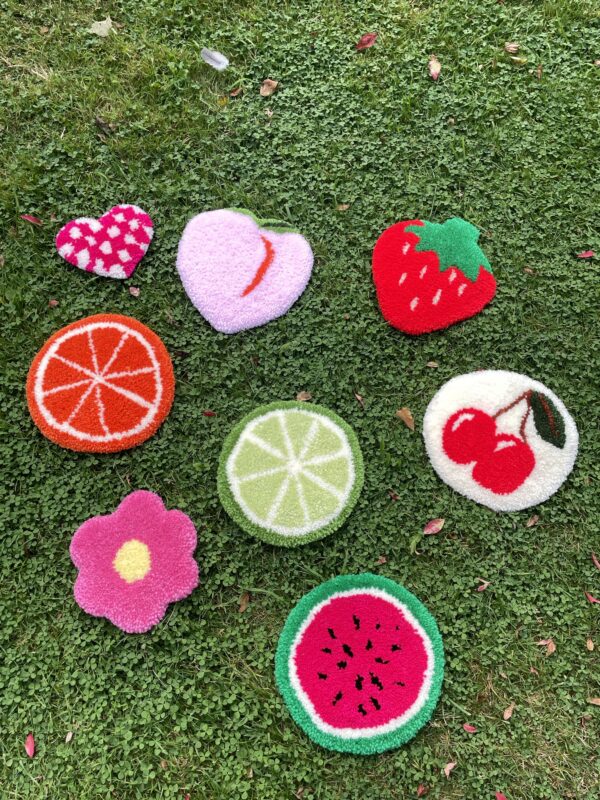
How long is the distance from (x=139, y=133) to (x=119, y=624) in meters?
1.92

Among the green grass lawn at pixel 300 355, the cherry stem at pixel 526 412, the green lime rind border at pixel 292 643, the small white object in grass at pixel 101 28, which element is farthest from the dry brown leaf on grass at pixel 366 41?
the green lime rind border at pixel 292 643

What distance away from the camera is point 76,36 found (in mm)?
2684

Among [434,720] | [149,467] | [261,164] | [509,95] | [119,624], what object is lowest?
[119,624]

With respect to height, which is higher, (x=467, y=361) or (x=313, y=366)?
(x=467, y=361)

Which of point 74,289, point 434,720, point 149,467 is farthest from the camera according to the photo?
point 74,289

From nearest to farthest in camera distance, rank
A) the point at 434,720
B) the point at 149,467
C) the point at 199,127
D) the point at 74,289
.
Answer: the point at 434,720, the point at 149,467, the point at 74,289, the point at 199,127

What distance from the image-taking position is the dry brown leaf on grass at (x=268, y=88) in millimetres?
2605

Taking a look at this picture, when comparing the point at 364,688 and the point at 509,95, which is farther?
the point at 509,95

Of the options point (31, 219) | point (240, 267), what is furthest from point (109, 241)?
point (240, 267)

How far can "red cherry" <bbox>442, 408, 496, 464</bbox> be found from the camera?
225 centimetres

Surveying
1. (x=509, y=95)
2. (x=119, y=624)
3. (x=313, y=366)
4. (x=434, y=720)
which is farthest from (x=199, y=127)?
(x=434, y=720)

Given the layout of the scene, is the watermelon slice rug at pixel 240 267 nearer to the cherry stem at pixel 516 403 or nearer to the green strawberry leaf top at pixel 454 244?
the green strawberry leaf top at pixel 454 244

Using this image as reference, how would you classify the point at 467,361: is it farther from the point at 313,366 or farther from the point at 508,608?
the point at 508,608

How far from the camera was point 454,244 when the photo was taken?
2.43 m
